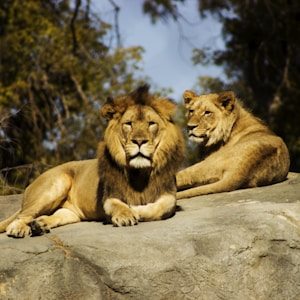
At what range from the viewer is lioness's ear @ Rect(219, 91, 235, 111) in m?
8.22

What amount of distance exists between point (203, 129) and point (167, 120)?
2.21m

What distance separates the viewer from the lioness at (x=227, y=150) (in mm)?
7426

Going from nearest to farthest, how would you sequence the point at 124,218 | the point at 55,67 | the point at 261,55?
the point at 124,218 < the point at 55,67 < the point at 261,55

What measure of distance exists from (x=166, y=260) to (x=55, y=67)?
12269mm

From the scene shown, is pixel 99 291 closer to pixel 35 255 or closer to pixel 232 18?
pixel 35 255

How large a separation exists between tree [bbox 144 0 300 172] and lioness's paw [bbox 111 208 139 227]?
11.5 metres

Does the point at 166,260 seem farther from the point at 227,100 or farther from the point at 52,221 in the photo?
the point at 227,100

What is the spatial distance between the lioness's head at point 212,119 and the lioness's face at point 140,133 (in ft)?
7.47

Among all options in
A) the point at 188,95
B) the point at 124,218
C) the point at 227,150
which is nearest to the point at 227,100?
the point at 188,95

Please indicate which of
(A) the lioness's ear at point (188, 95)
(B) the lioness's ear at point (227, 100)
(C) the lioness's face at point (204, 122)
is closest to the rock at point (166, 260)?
(C) the lioness's face at point (204, 122)

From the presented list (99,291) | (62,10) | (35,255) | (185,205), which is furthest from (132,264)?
(62,10)

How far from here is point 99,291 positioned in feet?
16.3

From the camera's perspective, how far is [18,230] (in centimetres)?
550

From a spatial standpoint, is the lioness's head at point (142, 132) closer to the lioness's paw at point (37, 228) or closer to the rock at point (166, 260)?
the rock at point (166, 260)
